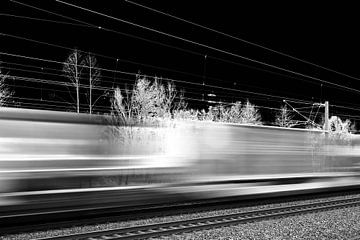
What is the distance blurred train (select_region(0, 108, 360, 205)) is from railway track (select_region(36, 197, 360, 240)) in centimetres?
156

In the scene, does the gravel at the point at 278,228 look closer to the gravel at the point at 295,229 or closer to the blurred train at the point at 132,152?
the gravel at the point at 295,229

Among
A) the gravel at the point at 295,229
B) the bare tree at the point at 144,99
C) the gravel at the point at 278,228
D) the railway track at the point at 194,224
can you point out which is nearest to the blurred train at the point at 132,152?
the gravel at the point at 278,228

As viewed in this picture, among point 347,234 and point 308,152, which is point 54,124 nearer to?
point 347,234

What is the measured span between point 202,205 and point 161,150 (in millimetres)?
2316

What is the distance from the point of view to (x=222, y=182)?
12516 millimetres

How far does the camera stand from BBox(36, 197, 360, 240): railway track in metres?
8.27

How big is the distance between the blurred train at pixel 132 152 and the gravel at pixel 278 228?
936mm

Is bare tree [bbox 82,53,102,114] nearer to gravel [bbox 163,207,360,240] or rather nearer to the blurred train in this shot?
the blurred train

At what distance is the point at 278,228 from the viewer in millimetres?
9430

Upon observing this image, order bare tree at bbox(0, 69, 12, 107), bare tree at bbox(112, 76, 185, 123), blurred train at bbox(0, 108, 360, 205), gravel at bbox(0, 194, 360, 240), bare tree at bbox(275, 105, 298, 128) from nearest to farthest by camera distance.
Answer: gravel at bbox(0, 194, 360, 240) < blurred train at bbox(0, 108, 360, 205) < bare tree at bbox(112, 76, 185, 123) < bare tree at bbox(0, 69, 12, 107) < bare tree at bbox(275, 105, 298, 128)

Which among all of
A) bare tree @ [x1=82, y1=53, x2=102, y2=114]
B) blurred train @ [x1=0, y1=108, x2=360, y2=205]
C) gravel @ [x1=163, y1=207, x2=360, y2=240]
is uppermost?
bare tree @ [x1=82, y1=53, x2=102, y2=114]

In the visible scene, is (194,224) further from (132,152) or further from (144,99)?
(144,99)

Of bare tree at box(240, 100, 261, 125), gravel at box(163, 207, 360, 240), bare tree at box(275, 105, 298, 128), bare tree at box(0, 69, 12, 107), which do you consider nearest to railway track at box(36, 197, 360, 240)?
gravel at box(163, 207, 360, 240)

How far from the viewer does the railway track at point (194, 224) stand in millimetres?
8266
